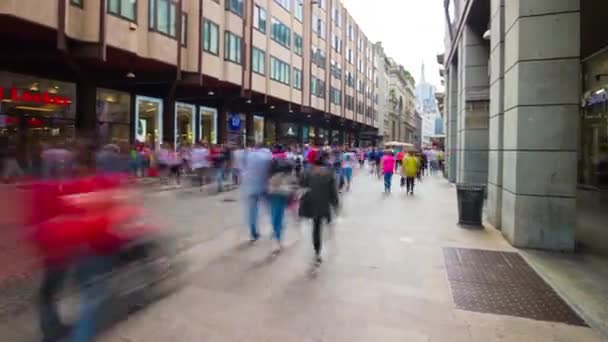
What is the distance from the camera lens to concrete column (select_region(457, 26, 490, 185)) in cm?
1524

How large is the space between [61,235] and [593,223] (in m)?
11.1

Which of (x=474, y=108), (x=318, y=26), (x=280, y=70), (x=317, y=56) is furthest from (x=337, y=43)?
(x=474, y=108)

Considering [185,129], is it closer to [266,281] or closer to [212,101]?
[212,101]

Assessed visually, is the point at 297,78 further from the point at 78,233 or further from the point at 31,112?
the point at 78,233

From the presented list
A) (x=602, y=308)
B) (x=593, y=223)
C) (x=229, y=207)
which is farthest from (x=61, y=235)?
(x=593, y=223)

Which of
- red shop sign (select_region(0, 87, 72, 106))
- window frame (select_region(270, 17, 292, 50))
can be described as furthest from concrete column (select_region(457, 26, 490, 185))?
window frame (select_region(270, 17, 292, 50))

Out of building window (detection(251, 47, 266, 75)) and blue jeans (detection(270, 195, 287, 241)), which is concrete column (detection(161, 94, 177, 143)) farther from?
blue jeans (detection(270, 195, 287, 241))

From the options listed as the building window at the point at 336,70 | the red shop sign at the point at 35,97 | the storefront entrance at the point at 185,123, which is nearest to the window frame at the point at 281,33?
the storefront entrance at the point at 185,123

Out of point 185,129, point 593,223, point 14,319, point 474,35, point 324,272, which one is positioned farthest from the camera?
point 185,129

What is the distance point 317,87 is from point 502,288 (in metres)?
38.4

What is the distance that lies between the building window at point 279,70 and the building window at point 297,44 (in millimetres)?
2875

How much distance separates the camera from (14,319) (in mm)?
4109

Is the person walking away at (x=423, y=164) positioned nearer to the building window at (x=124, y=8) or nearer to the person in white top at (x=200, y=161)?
the person in white top at (x=200, y=161)

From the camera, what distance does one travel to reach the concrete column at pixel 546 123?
7195 millimetres
